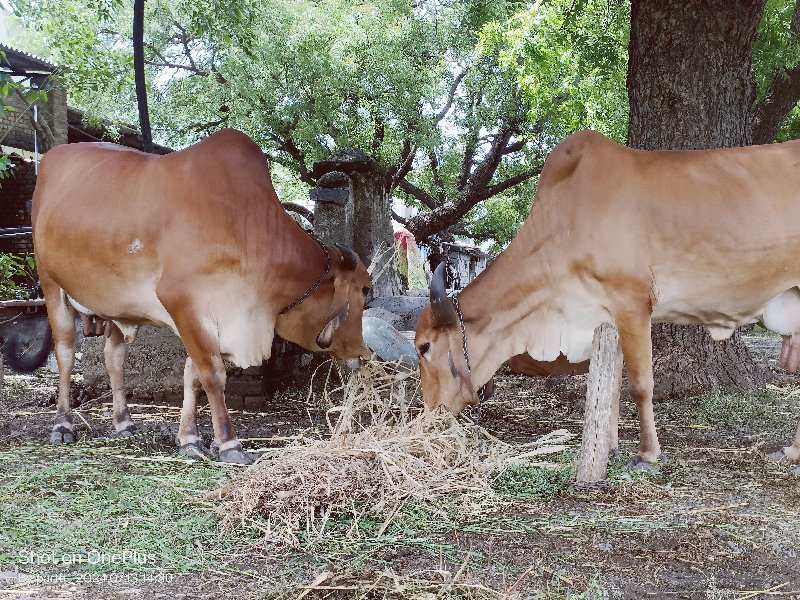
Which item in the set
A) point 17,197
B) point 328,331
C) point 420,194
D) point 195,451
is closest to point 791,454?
point 328,331

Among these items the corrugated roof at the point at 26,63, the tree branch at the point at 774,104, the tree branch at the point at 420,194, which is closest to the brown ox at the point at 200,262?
the tree branch at the point at 774,104

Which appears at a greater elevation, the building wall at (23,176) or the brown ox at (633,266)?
the building wall at (23,176)

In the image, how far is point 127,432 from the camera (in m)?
5.22

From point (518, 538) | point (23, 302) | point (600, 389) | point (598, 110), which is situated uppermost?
point (598, 110)

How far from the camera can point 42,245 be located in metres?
5.16

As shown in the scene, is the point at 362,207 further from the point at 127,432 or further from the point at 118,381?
the point at 127,432

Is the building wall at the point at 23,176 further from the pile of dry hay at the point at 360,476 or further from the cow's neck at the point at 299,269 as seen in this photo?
the pile of dry hay at the point at 360,476

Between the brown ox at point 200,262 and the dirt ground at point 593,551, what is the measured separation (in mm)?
708

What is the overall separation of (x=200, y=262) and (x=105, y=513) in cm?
148

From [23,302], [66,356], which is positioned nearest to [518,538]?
[66,356]

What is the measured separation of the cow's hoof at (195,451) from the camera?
448 cm

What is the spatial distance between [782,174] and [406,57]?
11.8m

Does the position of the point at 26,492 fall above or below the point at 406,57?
below

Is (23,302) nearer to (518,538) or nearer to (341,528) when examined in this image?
(341,528)
